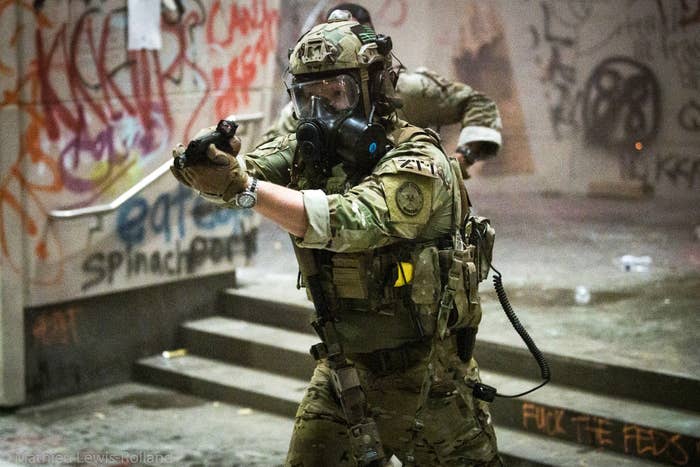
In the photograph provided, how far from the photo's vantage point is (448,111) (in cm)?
623

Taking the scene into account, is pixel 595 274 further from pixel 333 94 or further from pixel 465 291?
pixel 333 94

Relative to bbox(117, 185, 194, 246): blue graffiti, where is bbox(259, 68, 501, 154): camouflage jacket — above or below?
above

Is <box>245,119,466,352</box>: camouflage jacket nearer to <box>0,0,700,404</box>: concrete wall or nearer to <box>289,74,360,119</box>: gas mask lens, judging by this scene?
<box>289,74,360,119</box>: gas mask lens

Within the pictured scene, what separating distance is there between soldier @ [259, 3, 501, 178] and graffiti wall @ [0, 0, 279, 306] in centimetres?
166

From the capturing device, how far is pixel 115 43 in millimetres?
7438

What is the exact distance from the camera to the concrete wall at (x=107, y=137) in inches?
275

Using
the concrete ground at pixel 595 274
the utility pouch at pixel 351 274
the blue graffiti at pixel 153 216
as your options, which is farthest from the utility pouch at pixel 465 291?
the blue graffiti at pixel 153 216

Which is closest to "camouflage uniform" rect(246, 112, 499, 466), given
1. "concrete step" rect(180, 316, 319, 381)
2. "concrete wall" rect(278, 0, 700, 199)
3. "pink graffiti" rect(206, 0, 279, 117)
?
"concrete step" rect(180, 316, 319, 381)

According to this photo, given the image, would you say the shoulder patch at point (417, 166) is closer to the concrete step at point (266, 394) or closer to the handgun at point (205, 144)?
the handgun at point (205, 144)

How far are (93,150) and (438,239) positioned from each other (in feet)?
12.6

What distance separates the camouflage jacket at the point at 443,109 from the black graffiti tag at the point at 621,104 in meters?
4.85

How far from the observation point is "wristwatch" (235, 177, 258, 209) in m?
3.49

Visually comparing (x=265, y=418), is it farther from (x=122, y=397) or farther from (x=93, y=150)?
(x=93, y=150)

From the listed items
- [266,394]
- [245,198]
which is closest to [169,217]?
[266,394]
